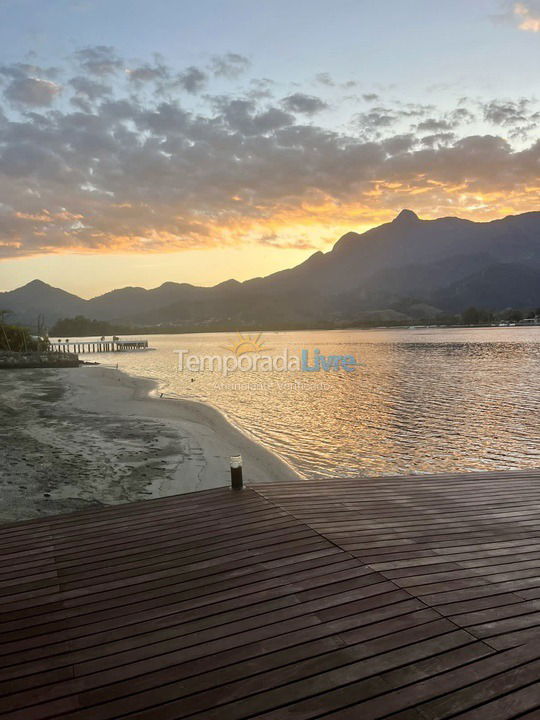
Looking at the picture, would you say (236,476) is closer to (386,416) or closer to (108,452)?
(108,452)

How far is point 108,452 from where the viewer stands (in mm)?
12992

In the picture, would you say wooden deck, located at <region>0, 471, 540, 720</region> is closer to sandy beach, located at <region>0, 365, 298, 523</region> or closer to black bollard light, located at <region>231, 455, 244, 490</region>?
black bollard light, located at <region>231, 455, 244, 490</region>

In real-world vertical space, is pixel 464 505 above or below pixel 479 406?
above

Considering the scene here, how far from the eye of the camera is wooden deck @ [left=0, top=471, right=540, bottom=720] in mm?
2893

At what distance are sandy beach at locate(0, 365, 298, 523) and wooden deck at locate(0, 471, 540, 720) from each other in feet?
11.0

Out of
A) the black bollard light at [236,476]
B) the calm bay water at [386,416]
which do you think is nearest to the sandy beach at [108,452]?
the calm bay water at [386,416]

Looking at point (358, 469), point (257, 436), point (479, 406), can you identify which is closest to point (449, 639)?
point (358, 469)

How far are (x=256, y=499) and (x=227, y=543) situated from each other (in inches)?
65.0

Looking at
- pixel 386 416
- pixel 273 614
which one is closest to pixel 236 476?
pixel 273 614

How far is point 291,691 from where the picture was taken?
293 centimetres

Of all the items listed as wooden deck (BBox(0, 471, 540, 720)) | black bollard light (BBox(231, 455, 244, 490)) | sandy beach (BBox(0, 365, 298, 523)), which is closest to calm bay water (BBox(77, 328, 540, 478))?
sandy beach (BBox(0, 365, 298, 523))

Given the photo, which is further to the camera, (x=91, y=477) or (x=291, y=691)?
(x=91, y=477)

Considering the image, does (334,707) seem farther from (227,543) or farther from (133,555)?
(133,555)

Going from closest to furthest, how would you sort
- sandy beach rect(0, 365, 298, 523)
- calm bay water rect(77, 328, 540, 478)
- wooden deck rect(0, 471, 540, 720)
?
wooden deck rect(0, 471, 540, 720) < sandy beach rect(0, 365, 298, 523) < calm bay water rect(77, 328, 540, 478)
